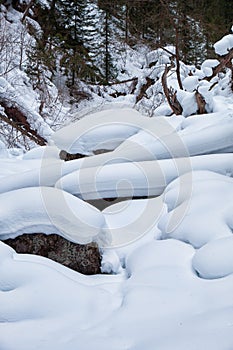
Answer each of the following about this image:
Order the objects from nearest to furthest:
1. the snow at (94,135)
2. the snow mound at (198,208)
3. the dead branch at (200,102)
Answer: the snow mound at (198,208)
the snow at (94,135)
the dead branch at (200,102)

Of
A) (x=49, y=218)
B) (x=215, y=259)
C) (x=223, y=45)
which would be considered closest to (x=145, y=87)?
(x=223, y=45)

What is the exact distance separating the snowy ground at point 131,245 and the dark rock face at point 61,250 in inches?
1.5

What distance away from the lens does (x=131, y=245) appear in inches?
79.9

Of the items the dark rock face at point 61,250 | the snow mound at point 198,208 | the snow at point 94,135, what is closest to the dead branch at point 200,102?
the snow at point 94,135

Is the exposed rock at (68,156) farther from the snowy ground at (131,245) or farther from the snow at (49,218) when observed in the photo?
the snow at (49,218)

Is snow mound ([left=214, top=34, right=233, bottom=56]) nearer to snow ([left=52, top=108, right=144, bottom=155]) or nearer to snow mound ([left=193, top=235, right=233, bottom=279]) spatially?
snow ([left=52, top=108, right=144, bottom=155])

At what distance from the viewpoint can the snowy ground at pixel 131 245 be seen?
1.31 metres

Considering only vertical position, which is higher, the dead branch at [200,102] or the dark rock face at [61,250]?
the dead branch at [200,102]

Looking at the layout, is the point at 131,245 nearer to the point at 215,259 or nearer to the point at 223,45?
the point at 215,259

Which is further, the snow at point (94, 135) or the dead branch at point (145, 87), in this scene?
the dead branch at point (145, 87)

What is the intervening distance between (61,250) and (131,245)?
0.37 metres

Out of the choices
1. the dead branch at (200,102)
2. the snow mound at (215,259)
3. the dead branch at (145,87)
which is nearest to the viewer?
the snow mound at (215,259)

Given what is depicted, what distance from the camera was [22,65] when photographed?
9.98 meters

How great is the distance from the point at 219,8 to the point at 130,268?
1394 cm
